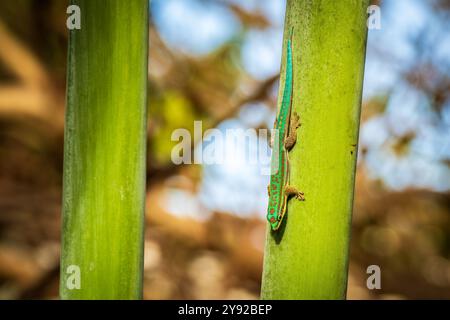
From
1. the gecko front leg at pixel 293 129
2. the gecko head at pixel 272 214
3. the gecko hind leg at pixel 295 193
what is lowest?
the gecko head at pixel 272 214

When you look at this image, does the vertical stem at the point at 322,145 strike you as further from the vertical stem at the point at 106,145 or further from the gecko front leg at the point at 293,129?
the vertical stem at the point at 106,145

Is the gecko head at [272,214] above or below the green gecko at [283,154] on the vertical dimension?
below

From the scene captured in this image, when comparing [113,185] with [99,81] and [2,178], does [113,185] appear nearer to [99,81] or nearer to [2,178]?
[99,81]

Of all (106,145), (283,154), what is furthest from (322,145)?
(106,145)

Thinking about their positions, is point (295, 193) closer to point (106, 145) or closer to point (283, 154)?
point (283, 154)

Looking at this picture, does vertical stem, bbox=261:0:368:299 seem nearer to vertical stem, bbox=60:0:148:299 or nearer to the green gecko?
the green gecko

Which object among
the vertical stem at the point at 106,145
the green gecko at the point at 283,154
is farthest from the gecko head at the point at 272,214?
the vertical stem at the point at 106,145

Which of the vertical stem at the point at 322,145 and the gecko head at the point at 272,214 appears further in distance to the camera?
the gecko head at the point at 272,214
